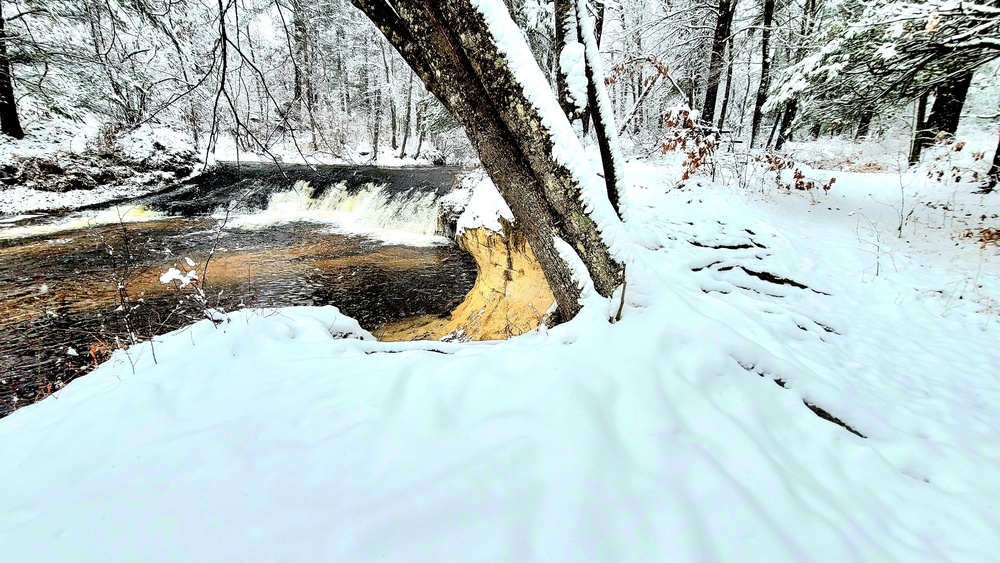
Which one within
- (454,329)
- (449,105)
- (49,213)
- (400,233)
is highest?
(449,105)

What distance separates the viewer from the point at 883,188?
7168 millimetres

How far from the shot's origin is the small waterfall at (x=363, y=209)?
10716 millimetres

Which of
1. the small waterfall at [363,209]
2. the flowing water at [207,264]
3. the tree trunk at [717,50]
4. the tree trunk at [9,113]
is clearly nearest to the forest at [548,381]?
the flowing water at [207,264]

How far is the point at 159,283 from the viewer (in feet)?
21.6

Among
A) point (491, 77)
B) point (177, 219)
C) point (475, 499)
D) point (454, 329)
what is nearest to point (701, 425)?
point (475, 499)

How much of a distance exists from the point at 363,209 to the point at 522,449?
39.2 feet

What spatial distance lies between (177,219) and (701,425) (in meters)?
14.1

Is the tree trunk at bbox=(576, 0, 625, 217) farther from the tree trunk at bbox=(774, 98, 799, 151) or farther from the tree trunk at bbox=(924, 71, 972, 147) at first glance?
the tree trunk at bbox=(924, 71, 972, 147)

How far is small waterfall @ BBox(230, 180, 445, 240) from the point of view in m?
10.7

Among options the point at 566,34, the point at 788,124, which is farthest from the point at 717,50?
the point at 566,34

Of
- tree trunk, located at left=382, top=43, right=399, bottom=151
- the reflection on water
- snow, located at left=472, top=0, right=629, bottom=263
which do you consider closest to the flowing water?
the reflection on water

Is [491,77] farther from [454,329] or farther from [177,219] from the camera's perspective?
[177,219]

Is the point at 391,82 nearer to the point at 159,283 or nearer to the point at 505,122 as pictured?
the point at 159,283

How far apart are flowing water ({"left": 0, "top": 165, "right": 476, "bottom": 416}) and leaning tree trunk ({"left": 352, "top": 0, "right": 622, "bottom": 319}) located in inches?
47.3
